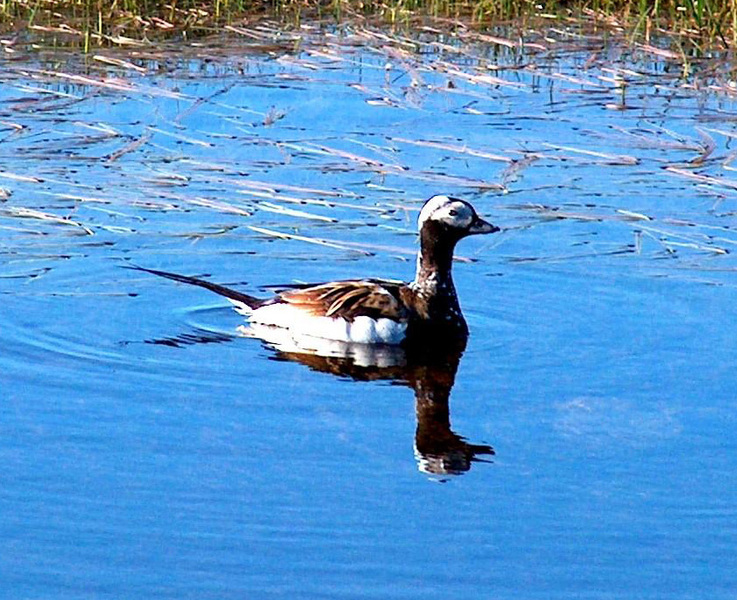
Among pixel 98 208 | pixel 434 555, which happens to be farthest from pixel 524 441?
pixel 98 208

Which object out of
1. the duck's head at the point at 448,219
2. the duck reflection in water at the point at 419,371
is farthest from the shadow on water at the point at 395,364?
the duck's head at the point at 448,219

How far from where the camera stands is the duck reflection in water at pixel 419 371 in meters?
7.10

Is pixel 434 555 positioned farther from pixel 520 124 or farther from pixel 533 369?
pixel 520 124

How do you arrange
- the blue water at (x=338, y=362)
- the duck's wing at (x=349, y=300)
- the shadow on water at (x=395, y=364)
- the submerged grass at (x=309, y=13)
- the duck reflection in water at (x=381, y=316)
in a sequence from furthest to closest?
the submerged grass at (x=309, y=13) → the duck's wing at (x=349, y=300) → the duck reflection in water at (x=381, y=316) → the shadow on water at (x=395, y=364) → the blue water at (x=338, y=362)

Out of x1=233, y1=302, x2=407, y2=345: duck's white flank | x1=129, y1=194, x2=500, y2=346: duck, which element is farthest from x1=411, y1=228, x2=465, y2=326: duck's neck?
x1=233, y1=302, x2=407, y2=345: duck's white flank

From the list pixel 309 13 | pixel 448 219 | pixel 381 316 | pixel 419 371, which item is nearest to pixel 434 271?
pixel 448 219

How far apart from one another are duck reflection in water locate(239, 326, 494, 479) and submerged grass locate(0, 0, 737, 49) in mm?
7161

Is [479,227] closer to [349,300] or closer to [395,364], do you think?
[349,300]

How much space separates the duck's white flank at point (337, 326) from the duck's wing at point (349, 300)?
1.0 inches

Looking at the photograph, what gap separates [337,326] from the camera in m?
8.99

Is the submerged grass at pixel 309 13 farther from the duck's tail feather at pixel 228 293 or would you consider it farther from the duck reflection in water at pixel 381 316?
the duck reflection in water at pixel 381 316

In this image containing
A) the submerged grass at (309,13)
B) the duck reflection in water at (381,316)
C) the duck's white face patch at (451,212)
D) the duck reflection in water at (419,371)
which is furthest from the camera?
the submerged grass at (309,13)

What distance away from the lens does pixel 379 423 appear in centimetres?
747

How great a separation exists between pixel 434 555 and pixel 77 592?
3.69 feet
